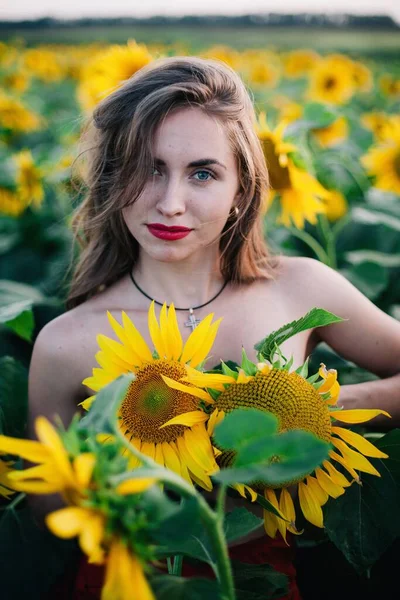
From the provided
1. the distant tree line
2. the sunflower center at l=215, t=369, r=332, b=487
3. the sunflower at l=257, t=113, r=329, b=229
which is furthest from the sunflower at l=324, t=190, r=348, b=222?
the distant tree line

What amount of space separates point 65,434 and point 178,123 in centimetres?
72

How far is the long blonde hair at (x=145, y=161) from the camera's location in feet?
3.75

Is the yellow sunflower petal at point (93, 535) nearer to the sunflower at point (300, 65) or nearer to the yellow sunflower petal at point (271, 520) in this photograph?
the yellow sunflower petal at point (271, 520)

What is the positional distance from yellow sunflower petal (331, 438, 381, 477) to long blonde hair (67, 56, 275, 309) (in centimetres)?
53

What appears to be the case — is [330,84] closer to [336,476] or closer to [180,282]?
[180,282]

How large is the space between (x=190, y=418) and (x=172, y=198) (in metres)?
0.40

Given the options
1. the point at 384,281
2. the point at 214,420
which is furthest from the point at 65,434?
the point at 384,281

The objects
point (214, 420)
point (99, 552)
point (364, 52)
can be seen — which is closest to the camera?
point (99, 552)

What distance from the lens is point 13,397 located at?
4.35 ft

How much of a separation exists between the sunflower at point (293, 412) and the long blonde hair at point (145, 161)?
43 cm

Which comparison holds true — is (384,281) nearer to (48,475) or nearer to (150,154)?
(150,154)

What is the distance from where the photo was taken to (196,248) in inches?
47.4

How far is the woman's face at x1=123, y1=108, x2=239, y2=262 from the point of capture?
1.11m

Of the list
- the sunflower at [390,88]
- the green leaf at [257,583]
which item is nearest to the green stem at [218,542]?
the green leaf at [257,583]
